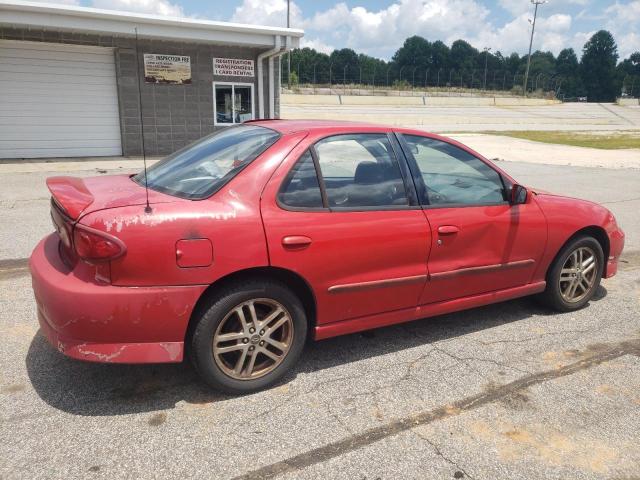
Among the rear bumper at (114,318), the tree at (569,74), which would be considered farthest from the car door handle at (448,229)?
the tree at (569,74)

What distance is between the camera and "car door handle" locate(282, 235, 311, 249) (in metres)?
2.94

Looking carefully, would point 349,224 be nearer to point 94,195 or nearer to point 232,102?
point 94,195

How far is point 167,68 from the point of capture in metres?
15.1

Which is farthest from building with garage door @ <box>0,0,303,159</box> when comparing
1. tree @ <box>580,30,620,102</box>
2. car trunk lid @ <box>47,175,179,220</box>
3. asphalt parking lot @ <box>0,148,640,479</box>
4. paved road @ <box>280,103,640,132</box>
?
tree @ <box>580,30,620,102</box>

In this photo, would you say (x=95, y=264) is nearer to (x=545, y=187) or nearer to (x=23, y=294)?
(x=23, y=294)

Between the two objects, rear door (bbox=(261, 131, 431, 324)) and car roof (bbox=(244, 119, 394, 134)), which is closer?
rear door (bbox=(261, 131, 431, 324))

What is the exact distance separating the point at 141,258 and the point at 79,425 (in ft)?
2.97

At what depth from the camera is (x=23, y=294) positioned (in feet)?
14.7

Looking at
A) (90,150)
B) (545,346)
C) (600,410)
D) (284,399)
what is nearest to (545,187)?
(545,346)

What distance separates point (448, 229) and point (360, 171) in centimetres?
70

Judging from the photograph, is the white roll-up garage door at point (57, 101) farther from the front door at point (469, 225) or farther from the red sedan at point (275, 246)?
the front door at point (469, 225)

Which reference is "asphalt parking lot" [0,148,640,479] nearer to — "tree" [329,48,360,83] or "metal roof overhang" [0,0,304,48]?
"metal roof overhang" [0,0,304,48]

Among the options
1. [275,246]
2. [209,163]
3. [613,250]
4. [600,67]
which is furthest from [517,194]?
[600,67]

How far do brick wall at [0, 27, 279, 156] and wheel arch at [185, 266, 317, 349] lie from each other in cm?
1294
